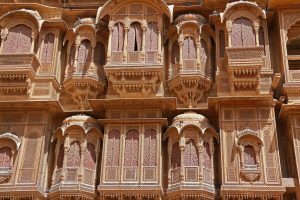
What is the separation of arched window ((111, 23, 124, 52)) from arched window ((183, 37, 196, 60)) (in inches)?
87.8

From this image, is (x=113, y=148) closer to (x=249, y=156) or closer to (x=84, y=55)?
(x=84, y=55)

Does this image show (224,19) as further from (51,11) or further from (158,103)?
(51,11)

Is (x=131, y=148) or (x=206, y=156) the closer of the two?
(x=206, y=156)

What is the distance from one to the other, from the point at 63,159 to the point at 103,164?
1.32m

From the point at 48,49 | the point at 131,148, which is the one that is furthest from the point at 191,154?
the point at 48,49

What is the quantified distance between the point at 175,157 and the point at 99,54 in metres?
4.95

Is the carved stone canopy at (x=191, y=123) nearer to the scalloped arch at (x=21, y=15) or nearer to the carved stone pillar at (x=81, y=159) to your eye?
the carved stone pillar at (x=81, y=159)

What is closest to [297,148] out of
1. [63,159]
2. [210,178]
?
[210,178]

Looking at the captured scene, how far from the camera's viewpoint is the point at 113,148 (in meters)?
15.4

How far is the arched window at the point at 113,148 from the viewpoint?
15133 mm

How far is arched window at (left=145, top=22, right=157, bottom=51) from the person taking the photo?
1664cm

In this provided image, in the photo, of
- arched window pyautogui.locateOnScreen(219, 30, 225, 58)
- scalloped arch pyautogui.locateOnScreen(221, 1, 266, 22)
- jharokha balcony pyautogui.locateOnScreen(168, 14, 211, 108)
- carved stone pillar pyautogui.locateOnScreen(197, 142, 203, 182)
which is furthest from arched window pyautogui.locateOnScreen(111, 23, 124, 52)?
carved stone pillar pyautogui.locateOnScreen(197, 142, 203, 182)

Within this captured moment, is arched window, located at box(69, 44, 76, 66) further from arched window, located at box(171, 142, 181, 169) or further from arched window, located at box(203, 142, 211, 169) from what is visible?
arched window, located at box(203, 142, 211, 169)

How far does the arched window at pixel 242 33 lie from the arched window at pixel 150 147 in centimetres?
419
